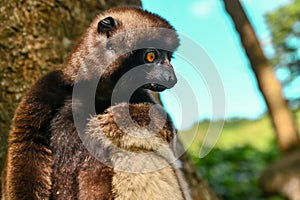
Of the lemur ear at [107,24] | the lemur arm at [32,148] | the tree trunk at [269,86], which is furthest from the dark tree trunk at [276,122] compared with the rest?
the lemur arm at [32,148]

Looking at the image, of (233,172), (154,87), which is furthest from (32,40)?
(233,172)

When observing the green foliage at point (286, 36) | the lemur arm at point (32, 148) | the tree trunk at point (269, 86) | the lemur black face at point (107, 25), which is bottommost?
the lemur arm at point (32, 148)

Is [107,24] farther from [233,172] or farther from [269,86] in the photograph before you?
[269,86]

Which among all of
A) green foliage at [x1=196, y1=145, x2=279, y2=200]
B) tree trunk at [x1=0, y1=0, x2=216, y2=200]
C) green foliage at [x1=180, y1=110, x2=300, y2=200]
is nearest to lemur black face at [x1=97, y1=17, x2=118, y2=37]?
tree trunk at [x1=0, y1=0, x2=216, y2=200]

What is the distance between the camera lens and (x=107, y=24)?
3088 millimetres

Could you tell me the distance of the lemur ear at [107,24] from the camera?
3088mm

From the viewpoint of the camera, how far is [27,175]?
2.79 metres

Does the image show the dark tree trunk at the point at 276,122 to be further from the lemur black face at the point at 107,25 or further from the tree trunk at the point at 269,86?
the lemur black face at the point at 107,25

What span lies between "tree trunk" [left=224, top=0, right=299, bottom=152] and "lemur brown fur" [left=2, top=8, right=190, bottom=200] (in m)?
5.68

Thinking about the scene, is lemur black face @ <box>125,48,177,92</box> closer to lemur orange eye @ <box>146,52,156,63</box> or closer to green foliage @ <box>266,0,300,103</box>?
lemur orange eye @ <box>146,52,156,63</box>

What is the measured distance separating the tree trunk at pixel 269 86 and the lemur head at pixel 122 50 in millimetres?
5613

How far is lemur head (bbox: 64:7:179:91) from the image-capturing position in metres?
3.01

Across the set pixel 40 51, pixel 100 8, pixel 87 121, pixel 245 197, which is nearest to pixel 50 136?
pixel 87 121

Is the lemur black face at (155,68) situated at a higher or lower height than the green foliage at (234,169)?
lower
